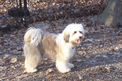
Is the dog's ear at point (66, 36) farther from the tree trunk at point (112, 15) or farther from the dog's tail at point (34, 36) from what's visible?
the tree trunk at point (112, 15)

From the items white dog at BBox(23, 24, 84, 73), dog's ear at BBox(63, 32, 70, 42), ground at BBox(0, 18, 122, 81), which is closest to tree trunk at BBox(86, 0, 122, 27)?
ground at BBox(0, 18, 122, 81)

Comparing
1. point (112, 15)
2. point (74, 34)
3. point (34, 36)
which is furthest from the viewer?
point (112, 15)

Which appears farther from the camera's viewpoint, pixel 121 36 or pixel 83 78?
pixel 121 36

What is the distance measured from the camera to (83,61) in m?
4.62

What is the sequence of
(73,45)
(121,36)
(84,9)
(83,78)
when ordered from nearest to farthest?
(73,45), (83,78), (121,36), (84,9)

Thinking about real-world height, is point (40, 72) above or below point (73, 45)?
below

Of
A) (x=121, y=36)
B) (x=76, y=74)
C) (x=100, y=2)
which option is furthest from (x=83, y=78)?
(x=100, y=2)

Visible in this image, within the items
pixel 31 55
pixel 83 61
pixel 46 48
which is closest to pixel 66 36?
pixel 46 48

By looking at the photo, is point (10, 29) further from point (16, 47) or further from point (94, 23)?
point (94, 23)

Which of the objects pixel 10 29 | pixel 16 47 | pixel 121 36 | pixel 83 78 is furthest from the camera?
pixel 10 29

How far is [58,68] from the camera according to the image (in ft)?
13.2

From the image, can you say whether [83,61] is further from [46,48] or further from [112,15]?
[112,15]

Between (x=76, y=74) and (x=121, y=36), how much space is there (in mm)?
3422

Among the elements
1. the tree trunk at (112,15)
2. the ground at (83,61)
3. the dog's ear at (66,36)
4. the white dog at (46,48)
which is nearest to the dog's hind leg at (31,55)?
the white dog at (46,48)
